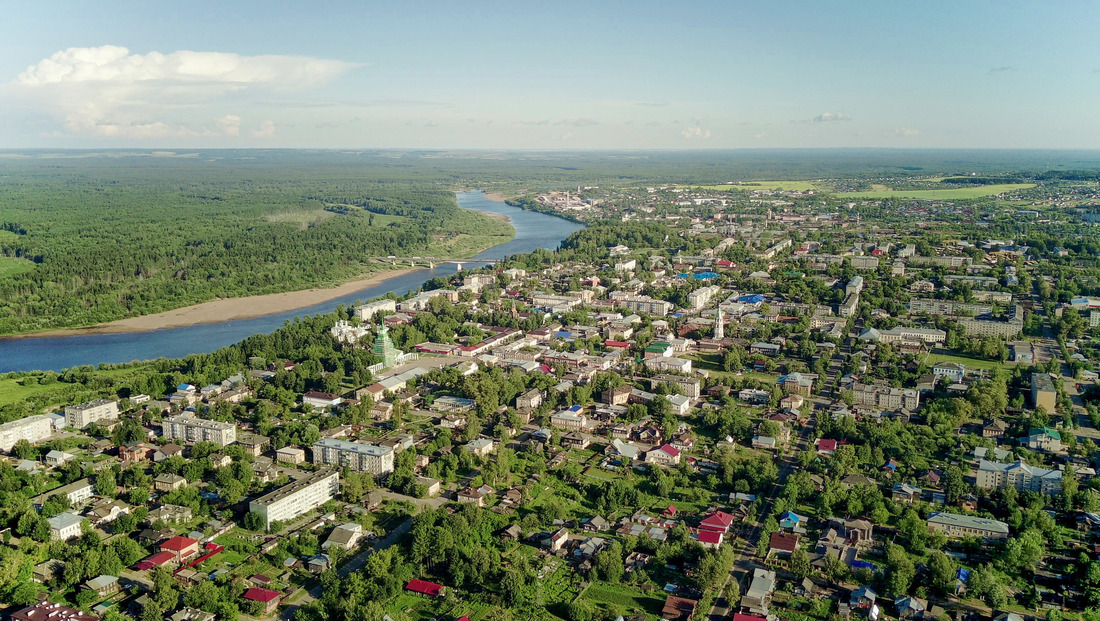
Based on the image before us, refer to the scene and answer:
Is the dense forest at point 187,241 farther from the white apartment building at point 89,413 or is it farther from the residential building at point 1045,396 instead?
the residential building at point 1045,396

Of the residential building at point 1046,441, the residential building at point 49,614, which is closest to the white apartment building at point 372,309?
the residential building at point 49,614

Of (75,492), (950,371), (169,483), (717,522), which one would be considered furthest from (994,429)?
(75,492)

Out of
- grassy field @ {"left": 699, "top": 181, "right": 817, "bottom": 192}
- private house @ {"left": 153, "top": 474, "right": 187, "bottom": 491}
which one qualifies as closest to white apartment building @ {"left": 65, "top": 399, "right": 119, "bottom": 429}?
private house @ {"left": 153, "top": 474, "right": 187, "bottom": 491}

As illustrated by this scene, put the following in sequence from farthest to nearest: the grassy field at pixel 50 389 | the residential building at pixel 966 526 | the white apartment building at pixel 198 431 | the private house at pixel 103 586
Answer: the grassy field at pixel 50 389
the white apartment building at pixel 198 431
the residential building at pixel 966 526
the private house at pixel 103 586

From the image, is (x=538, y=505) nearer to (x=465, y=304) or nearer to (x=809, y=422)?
(x=809, y=422)

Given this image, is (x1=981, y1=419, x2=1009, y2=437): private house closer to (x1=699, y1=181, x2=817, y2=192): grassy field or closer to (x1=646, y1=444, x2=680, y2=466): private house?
(x1=646, y1=444, x2=680, y2=466): private house

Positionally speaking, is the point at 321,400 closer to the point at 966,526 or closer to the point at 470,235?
the point at 966,526

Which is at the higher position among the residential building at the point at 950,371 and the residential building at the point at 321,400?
the residential building at the point at 950,371
